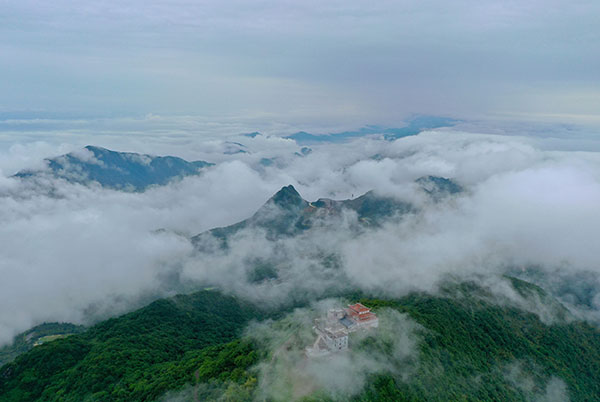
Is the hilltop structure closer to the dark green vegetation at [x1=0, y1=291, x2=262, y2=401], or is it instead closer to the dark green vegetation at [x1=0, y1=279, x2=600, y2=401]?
the dark green vegetation at [x1=0, y1=279, x2=600, y2=401]

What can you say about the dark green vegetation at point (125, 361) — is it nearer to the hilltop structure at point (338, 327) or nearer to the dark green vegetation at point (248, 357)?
the dark green vegetation at point (248, 357)

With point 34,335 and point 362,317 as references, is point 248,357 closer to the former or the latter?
point 362,317

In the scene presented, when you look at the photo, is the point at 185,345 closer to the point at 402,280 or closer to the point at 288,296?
the point at 288,296

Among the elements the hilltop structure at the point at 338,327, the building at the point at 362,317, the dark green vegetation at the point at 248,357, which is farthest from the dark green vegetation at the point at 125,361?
the building at the point at 362,317

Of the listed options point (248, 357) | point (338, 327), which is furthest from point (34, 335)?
point (338, 327)

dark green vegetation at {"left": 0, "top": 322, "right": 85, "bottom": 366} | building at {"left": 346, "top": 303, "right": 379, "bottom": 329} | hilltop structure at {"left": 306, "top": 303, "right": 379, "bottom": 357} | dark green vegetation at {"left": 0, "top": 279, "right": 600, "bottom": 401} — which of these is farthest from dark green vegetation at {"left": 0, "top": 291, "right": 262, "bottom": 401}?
dark green vegetation at {"left": 0, "top": 322, "right": 85, "bottom": 366}

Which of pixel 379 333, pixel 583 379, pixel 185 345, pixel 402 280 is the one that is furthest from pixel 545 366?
pixel 185 345

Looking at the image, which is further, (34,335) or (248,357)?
(34,335)
